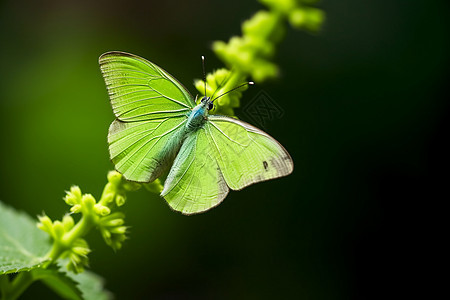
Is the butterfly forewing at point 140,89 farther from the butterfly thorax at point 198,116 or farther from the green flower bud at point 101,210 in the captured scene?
the green flower bud at point 101,210

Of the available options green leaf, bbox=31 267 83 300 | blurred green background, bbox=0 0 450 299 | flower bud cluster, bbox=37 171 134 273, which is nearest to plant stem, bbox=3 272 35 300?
green leaf, bbox=31 267 83 300

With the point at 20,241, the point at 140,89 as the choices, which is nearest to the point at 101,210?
the point at 140,89

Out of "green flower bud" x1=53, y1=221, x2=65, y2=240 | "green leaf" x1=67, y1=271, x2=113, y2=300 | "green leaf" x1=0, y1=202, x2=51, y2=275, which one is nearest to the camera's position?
"green flower bud" x1=53, y1=221, x2=65, y2=240

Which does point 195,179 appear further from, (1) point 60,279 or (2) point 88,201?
(1) point 60,279

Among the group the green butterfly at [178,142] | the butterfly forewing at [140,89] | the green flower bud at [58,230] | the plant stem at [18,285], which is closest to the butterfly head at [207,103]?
the green butterfly at [178,142]

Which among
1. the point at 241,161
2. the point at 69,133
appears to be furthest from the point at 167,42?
the point at 241,161

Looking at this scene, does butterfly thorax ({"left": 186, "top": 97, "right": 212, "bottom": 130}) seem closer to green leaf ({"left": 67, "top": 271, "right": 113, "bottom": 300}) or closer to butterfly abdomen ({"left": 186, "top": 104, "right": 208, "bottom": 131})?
butterfly abdomen ({"left": 186, "top": 104, "right": 208, "bottom": 131})

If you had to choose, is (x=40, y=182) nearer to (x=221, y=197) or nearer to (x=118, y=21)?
(x=118, y=21)
